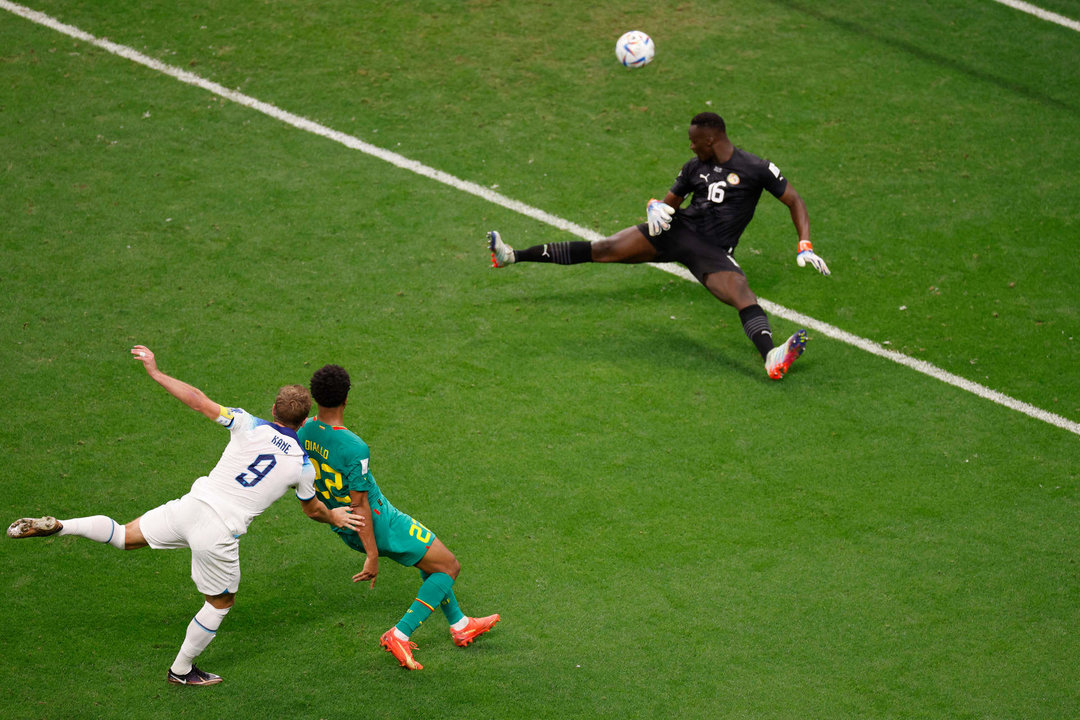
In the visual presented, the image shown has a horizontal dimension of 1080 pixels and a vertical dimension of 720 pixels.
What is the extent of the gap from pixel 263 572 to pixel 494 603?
1.55 m

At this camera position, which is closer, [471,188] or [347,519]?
[347,519]

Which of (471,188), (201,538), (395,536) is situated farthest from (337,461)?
(471,188)

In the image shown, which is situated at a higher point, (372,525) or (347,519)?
(347,519)

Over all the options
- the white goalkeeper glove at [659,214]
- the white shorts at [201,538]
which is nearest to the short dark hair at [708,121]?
the white goalkeeper glove at [659,214]

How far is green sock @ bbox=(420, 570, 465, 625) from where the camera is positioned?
613cm

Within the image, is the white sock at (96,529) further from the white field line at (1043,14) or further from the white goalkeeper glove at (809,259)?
the white field line at (1043,14)

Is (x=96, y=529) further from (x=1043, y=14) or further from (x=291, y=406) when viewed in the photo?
(x=1043, y=14)

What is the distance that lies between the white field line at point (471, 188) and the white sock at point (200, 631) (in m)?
5.33

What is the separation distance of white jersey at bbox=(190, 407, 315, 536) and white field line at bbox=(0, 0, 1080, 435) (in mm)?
4840

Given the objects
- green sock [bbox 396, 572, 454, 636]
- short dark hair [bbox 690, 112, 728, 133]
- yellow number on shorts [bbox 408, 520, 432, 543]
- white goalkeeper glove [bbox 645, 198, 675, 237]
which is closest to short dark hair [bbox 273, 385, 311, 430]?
yellow number on shorts [bbox 408, 520, 432, 543]

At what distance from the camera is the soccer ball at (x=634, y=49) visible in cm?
1106

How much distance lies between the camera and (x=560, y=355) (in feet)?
28.8

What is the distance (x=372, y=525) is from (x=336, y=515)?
0.28 meters

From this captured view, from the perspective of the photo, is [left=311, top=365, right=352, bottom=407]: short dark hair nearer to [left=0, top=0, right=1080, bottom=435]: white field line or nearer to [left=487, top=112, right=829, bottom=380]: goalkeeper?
[left=487, top=112, right=829, bottom=380]: goalkeeper
